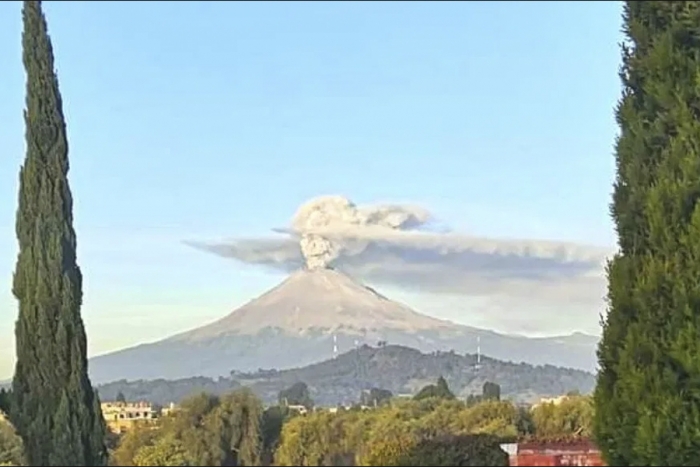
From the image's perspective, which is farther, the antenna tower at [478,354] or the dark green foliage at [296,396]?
the antenna tower at [478,354]

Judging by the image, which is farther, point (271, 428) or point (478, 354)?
point (478, 354)

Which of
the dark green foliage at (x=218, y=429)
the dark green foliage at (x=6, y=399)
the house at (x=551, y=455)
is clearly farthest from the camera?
the dark green foliage at (x=6, y=399)

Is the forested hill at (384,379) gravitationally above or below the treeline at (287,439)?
above

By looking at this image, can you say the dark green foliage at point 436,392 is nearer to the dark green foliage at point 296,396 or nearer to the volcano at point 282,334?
the volcano at point 282,334

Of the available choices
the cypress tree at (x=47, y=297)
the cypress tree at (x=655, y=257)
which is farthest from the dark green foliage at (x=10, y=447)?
the cypress tree at (x=655, y=257)

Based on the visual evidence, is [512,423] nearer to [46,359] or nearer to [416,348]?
[416,348]

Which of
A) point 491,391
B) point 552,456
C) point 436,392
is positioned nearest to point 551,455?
point 552,456

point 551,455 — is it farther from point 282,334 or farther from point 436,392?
point 436,392
